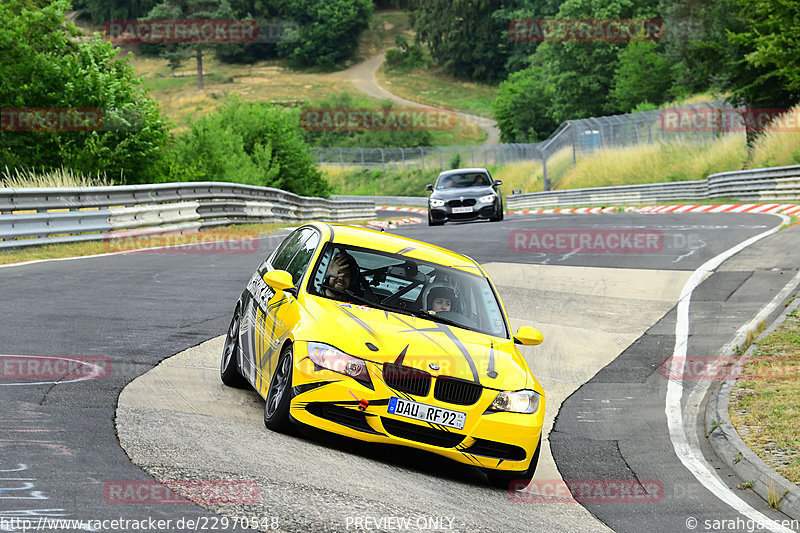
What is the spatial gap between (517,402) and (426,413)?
719mm

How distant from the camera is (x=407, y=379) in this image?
6941 millimetres

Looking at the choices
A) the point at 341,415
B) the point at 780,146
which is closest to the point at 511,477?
the point at 341,415

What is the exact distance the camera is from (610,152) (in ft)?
169

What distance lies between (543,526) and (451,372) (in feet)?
4.04

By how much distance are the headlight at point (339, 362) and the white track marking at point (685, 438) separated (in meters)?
2.73

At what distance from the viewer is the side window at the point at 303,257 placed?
825 cm

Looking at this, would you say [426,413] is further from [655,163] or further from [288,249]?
[655,163]

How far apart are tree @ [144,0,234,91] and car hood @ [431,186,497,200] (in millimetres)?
109146

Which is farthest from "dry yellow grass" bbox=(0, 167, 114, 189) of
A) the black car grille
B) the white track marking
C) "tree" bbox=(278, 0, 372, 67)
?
"tree" bbox=(278, 0, 372, 67)

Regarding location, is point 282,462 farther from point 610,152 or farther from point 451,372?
point 610,152

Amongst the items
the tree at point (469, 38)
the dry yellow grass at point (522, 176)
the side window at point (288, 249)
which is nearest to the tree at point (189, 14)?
the tree at point (469, 38)

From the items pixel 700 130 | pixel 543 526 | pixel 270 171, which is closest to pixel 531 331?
pixel 543 526

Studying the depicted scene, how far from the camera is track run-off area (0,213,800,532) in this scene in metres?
5.65

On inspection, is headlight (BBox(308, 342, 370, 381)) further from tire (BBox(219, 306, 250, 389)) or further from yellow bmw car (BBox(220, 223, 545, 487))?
tire (BBox(219, 306, 250, 389))
